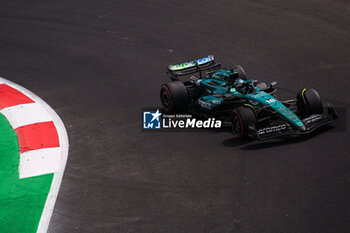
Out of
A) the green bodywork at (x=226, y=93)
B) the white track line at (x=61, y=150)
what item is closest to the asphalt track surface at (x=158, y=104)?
the white track line at (x=61, y=150)

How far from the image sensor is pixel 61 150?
327 inches

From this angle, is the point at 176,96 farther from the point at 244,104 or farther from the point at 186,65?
the point at 244,104

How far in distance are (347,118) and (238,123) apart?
2.02 metres

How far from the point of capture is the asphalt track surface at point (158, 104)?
6676mm

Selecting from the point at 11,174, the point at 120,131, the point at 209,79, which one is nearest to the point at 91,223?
the point at 11,174

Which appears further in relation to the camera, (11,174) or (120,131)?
(120,131)

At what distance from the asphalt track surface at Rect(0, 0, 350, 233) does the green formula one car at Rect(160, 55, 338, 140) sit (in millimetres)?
228

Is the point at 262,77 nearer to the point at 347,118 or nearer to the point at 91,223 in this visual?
the point at 347,118

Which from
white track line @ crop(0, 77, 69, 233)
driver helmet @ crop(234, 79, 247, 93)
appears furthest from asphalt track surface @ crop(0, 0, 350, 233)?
driver helmet @ crop(234, 79, 247, 93)

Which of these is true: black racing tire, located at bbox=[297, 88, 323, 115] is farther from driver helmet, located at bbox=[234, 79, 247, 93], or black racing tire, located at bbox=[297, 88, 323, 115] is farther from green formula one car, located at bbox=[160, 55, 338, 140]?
driver helmet, located at bbox=[234, 79, 247, 93]

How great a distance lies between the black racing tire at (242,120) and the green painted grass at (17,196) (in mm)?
2942

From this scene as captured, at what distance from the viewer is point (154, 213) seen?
6.66 meters

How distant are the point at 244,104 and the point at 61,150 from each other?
9.86 feet

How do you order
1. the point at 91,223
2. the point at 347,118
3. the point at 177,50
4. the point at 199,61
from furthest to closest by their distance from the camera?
1. the point at 177,50
2. the point at 199,61
3. the point at 347,118
4. the point at 91,223
